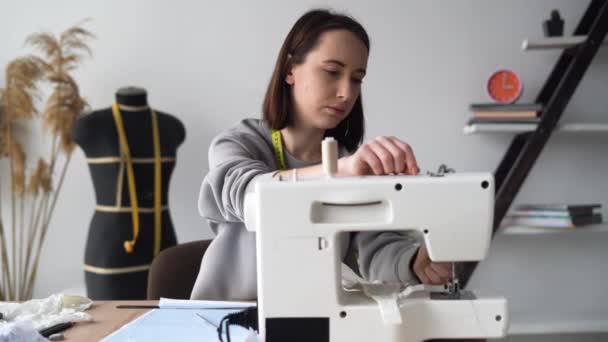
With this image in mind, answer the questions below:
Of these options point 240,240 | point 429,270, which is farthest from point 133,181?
point 429,270

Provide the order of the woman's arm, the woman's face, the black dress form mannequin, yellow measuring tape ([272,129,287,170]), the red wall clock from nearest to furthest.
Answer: the woman's arm, the woman's face, yellow measuring tape ([272,129,287,170]), the black dress form mannequin, the red wall clock

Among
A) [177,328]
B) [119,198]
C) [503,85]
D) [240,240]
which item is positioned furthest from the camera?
[503,85]

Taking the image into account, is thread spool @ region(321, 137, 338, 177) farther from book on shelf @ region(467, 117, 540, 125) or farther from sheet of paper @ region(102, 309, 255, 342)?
book on shelf @ region(467, 117, 540, 125)

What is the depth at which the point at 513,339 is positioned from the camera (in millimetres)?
2678

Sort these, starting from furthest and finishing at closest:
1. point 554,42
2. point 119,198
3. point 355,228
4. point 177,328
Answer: point 554,42, point 119,198, point 177,328, point 355,228

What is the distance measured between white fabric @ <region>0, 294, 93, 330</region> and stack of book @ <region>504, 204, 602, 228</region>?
189cm

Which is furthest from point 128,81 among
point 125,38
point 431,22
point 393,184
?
point 393,184

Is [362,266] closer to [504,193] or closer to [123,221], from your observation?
[123,221]

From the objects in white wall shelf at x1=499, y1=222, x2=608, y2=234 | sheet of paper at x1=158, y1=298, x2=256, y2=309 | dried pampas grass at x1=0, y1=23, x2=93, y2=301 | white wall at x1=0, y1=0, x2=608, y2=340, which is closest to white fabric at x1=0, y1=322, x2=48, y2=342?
sheet of paper at x1=158, y1=298, x2=256, y2=309

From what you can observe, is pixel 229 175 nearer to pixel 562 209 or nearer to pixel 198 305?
pixel 198 305

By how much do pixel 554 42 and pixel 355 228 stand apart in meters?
1.93

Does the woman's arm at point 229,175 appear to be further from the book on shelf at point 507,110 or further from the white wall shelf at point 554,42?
the white wall shelf at point 554,42

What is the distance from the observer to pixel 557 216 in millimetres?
2412

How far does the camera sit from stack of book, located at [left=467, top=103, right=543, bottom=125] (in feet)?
→ 7.92
